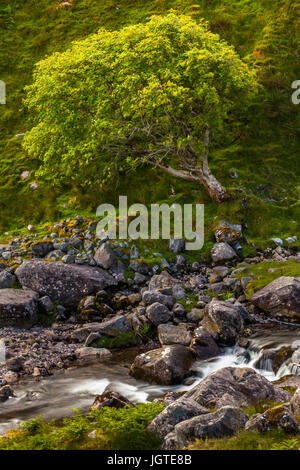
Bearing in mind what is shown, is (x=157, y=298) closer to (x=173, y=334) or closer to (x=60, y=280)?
(x=173, y=334)

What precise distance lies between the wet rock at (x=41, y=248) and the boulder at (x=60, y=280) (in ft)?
5.83

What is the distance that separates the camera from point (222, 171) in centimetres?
2338

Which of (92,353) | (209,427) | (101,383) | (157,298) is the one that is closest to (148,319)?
(157,298)

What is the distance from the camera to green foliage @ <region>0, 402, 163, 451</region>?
6.52 metres

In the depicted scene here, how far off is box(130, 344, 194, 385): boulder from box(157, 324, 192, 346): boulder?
3.41 ft

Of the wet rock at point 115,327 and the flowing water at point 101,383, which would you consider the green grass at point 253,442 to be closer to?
the flowing water at point 101,383

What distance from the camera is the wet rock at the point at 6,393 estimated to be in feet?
35.9

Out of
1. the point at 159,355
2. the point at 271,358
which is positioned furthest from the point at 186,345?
the point at 271,358

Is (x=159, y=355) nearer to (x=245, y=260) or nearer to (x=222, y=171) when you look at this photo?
(x=245, y=260)

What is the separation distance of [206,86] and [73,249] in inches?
384

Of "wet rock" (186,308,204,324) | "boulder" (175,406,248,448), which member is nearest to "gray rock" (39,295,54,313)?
"wet rock" (186,308,204,324)

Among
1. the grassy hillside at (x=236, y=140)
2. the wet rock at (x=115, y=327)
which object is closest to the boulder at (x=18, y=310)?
the wet rock at (x=115, y=327)

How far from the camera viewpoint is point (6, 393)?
36.2ft

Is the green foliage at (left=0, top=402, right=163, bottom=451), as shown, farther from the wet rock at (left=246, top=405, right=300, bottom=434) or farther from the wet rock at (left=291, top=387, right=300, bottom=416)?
the wet rock at (left=291, top=387, right=300, bottom=416)
